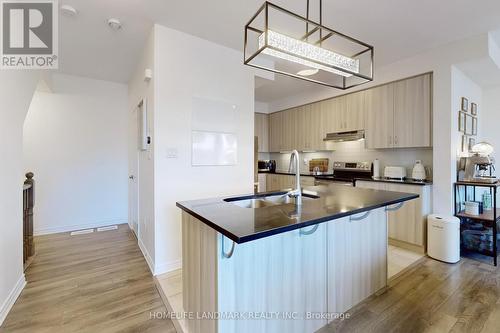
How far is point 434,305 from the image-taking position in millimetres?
1964

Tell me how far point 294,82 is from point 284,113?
1.22m

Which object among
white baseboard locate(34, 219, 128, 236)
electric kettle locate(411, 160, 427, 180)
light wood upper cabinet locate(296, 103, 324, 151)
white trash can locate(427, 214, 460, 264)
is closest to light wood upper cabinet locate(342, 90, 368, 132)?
light wood upper cabinet locate(296, 103, 324, 151)

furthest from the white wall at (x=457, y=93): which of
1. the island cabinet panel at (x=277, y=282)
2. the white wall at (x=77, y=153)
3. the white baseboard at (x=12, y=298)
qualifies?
the white wall at (x=77, y=153)

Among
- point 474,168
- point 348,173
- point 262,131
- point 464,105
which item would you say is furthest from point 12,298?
point 464,105

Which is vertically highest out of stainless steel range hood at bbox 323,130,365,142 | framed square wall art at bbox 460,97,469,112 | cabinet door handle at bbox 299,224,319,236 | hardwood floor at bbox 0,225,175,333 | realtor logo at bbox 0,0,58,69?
realtor logo at bbox 0,0,58,69

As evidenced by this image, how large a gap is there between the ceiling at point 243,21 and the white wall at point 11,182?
2.88 feet

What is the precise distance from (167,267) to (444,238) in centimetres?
323

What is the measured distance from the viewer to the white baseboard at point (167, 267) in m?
2.51

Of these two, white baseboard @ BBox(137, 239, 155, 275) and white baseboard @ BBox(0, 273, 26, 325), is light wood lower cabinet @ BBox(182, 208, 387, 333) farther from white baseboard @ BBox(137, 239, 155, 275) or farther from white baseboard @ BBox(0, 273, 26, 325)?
white baseboard @ BBox(0, 273, 26, 325)

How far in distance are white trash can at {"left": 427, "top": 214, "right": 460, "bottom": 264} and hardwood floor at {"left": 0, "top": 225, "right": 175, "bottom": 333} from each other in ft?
10.1

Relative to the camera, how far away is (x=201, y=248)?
4.64 ft

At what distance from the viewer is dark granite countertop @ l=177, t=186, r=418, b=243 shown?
109cm

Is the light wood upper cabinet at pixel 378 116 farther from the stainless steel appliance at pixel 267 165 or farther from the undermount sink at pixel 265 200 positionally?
the undermount sink at pixel 265 200

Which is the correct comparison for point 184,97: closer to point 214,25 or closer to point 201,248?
point 214,25
